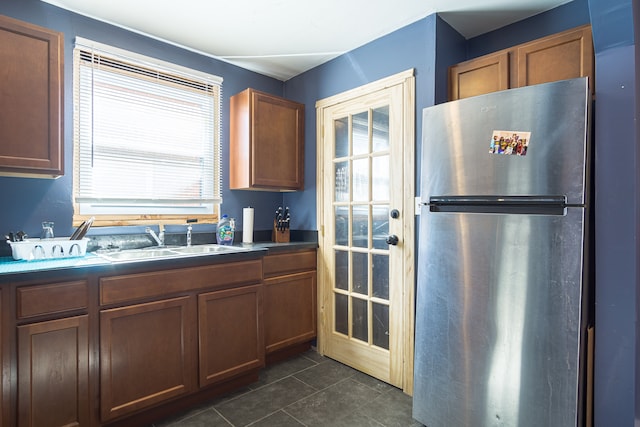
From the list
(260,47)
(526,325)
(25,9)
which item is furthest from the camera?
(260,47)

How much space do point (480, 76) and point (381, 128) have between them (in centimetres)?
69

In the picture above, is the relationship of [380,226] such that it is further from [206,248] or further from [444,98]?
[206,248]

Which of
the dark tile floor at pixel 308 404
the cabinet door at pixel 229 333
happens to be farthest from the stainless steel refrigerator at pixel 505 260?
the cabinet door at pixel 229 333

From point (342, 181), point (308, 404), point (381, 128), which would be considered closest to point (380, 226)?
point (342, 181)

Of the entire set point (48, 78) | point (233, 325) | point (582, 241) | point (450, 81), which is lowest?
point (233, 325)

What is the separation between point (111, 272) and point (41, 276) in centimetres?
28

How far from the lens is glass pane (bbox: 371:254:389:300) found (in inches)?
97.7

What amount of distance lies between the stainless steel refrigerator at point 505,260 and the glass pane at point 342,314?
2.89 ft

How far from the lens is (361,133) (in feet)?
8.73

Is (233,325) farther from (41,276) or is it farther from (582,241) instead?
(582,241)

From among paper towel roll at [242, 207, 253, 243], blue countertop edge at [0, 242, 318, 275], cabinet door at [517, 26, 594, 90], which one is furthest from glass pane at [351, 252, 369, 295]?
blue countertop edge at [0, 242, 318, 275]

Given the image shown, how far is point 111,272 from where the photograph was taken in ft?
5.89

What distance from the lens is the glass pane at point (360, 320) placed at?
2.61 meters

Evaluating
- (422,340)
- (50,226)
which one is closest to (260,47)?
(50,226)
